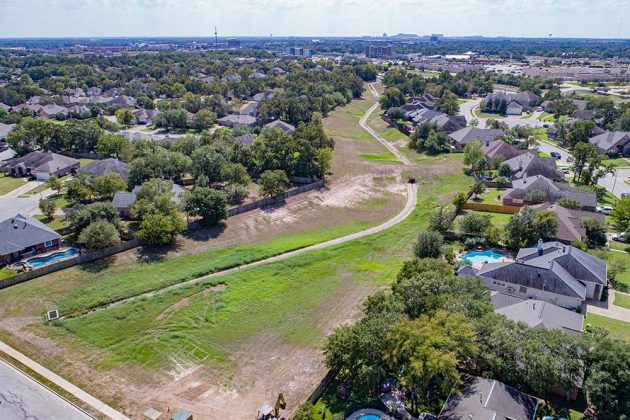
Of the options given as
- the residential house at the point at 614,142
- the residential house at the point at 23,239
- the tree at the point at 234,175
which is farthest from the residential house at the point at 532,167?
the residential house at the point at 23,239

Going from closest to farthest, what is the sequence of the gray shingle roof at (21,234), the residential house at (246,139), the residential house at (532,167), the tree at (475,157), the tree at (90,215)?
the gray shingle roof at (21,234), the tree at (90,215), the residential house at (532,167), the tree at (475,157), the residential house at (246,139)

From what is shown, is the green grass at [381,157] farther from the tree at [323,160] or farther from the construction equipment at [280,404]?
the construction equipment at [280,404]

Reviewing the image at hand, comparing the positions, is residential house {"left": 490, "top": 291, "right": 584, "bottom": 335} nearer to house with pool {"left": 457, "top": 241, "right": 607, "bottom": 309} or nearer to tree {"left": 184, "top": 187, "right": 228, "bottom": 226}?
house with pool {"left": 457, "top": 241, "right": 607, "bottom": 309}

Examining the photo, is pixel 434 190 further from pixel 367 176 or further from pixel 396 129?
pixel 396 129

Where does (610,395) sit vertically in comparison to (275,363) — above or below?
above

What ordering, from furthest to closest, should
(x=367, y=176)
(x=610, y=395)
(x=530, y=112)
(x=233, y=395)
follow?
(x=530, y=112)
(x=367, y=176)
(x=233, y=395)
(x=610, y=395)

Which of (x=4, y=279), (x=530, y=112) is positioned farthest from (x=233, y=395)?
(x=530, y=112)
